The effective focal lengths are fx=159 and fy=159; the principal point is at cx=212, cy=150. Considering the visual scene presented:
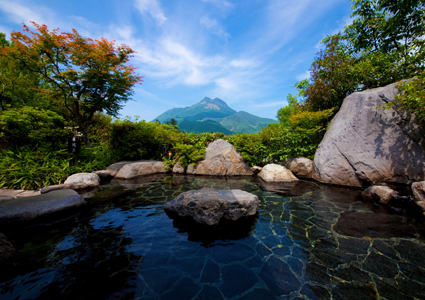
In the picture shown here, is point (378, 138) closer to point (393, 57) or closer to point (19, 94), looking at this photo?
point (393, 57)

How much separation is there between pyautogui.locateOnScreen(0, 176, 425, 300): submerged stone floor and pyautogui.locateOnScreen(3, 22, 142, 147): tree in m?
9.75

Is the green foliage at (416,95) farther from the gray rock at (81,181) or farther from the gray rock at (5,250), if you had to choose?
the gray rock at (81,181)

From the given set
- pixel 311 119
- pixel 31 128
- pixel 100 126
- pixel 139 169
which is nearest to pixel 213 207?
pixel 139 169

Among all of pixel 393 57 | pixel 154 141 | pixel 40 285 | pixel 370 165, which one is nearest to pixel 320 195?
pixel 370 165

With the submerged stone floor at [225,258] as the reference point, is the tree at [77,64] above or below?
above

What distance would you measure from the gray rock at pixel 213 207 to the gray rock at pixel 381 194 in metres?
4.73

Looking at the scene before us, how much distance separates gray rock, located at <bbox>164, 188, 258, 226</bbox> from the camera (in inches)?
163

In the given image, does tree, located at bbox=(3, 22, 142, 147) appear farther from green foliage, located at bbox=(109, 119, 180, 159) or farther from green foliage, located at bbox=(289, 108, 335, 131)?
green foliage, located at bbox=(289, 108, 335, 131)

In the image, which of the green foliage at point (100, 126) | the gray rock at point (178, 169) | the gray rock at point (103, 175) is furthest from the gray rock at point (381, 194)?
the green foliage at point (100, 126)

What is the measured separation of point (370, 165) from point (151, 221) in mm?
9067

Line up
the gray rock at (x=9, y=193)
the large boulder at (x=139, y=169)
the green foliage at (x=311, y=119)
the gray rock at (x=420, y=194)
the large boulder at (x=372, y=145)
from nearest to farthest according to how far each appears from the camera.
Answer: the gray rock at (x=420, y=194) → the gray rock at (x=9, y=193) → the large boulder at (x=372, y=145) → the green foliage at (x=311, y=119) → the large boulder at (x=139, y=169)

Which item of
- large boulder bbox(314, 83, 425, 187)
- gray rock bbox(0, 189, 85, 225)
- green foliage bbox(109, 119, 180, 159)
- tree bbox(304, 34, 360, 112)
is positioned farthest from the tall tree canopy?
gray rock bbox(0, 189, 85, 225)

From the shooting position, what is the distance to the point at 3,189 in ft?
21.1

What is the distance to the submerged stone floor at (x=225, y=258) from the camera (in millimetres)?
2377
